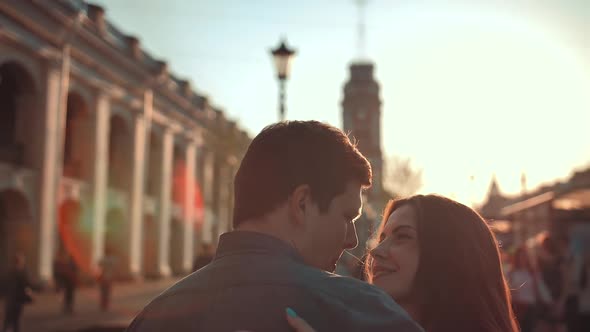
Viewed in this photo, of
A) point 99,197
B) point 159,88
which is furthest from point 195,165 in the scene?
point 99,197

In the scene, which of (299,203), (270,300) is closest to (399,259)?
(299,203)

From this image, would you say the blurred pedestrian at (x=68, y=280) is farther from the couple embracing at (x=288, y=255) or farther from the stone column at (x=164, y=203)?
the stone column at (x=164, y=203)

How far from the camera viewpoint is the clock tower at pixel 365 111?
10.6 meters

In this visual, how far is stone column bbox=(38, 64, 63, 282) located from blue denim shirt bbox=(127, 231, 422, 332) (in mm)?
26009

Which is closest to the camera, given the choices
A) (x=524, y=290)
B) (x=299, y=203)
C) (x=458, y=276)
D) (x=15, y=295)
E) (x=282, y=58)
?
(x=299, y=203)

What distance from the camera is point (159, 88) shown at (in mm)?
38875

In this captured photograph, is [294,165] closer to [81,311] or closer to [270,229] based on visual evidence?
[270,229]

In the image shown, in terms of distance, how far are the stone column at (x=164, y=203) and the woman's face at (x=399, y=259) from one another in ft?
125

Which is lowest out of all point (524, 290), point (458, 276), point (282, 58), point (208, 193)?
point (524, 290)

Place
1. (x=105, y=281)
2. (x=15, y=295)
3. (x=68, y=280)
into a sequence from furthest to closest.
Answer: (x=105, y=281) → (x=68, y=280) → (x=15, y=295)

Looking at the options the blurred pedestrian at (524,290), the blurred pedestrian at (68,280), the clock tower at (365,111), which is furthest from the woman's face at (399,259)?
the blurred pedestrian at (68,280)

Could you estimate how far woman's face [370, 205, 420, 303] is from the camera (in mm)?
3297

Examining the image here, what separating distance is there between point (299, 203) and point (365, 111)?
11300mm

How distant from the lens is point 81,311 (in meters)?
20.5
